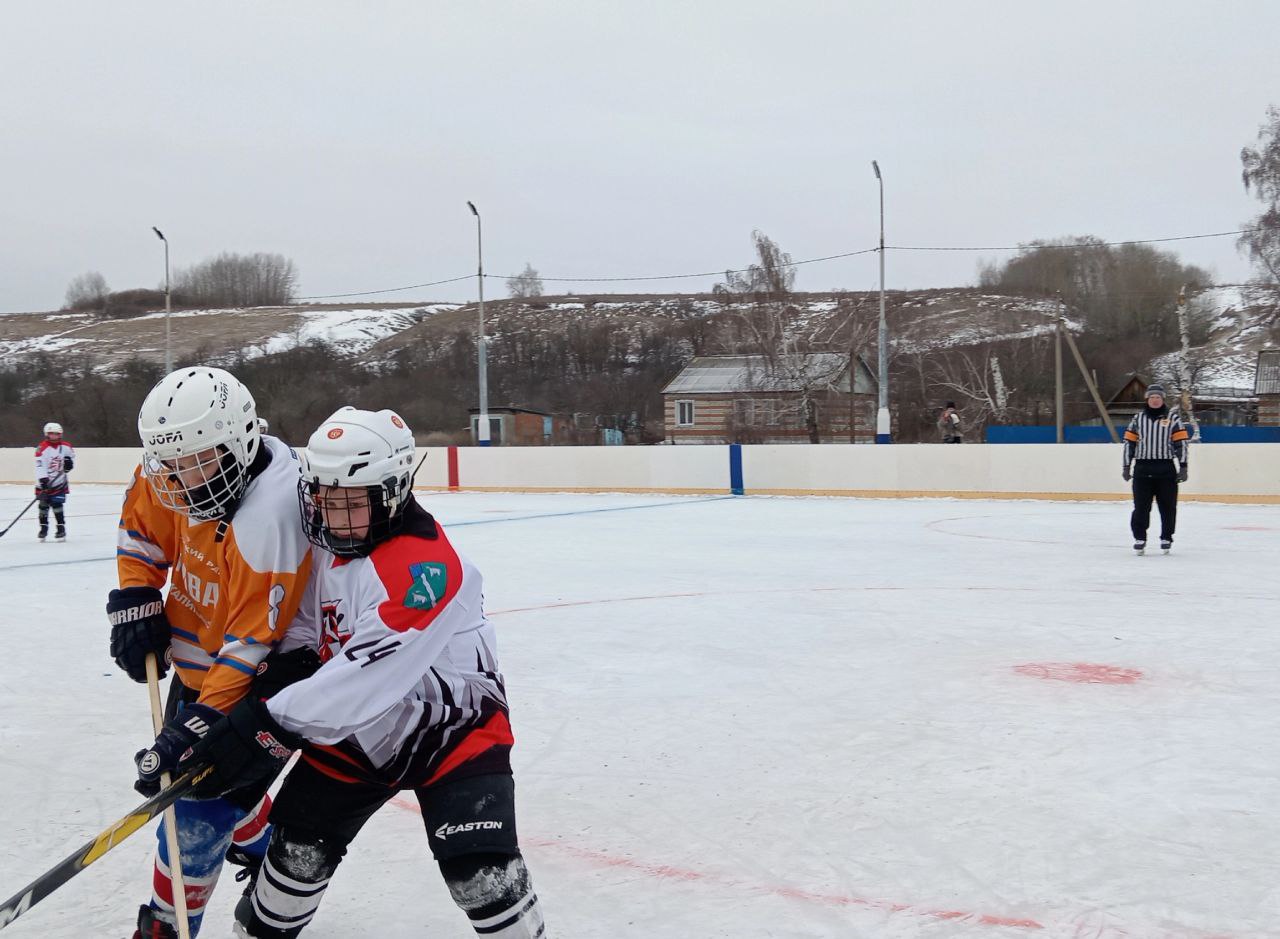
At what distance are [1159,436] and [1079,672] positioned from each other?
5545 mm

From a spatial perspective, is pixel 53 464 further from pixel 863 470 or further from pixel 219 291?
pixel 219 291

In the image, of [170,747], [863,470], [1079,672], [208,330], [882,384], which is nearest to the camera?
[170,747]

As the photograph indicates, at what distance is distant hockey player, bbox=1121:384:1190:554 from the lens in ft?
34.0

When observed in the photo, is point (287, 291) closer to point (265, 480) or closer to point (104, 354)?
point (104, 354)

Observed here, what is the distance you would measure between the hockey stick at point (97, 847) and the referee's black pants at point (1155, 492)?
31.4 ft

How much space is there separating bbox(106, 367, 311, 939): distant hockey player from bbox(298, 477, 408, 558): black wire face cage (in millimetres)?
222

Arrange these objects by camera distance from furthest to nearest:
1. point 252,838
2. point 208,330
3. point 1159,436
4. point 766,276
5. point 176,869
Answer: point 208,330
point 766,276
point 1159,436
point 252,838
point 176,869

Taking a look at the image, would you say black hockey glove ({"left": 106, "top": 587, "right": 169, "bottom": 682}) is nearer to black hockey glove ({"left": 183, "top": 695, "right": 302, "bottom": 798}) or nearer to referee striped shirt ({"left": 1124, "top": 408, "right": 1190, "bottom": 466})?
black hockey glove ({"left": 183, "top": 695, "right": 302, "bottom": 798})

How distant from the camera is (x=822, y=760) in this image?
13.7 ft

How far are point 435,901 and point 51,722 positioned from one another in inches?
104

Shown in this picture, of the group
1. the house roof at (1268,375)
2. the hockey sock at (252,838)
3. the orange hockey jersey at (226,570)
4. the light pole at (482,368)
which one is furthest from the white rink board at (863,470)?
the house roof at (1268,375)

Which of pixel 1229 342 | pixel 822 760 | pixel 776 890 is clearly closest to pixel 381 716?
pixel 776 890

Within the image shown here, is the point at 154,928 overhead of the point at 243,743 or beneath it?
beneath

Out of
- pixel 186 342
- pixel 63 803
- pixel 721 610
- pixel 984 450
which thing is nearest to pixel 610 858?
pixel 63 803
